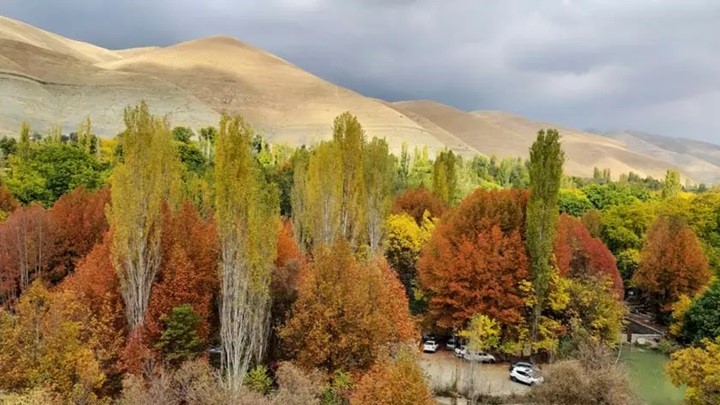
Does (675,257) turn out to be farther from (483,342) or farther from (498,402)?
(498,402)

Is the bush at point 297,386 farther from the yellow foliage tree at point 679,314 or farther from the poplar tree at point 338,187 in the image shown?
the yellow foliage tree at point 679,314

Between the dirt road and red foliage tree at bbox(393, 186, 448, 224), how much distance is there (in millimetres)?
15117

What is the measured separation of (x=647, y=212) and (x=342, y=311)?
43.2 m

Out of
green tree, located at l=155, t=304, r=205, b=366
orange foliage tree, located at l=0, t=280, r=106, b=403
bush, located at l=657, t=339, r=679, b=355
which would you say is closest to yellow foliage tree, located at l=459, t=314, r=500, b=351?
green tree, located at l=155, t=304, r=205, b=366

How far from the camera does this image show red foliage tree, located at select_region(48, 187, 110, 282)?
3203 cm

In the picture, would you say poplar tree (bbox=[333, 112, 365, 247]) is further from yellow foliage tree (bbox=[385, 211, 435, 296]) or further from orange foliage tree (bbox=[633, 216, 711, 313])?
orange foliage tree (bbox=[633, 216, 711, 313])

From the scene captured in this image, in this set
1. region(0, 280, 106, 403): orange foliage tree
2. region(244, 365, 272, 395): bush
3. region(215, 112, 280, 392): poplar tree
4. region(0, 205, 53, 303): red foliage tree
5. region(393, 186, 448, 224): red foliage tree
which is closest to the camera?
region(0, 280, 106, 403): orange foliage tree

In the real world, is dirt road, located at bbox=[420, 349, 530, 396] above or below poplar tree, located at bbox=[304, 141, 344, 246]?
below

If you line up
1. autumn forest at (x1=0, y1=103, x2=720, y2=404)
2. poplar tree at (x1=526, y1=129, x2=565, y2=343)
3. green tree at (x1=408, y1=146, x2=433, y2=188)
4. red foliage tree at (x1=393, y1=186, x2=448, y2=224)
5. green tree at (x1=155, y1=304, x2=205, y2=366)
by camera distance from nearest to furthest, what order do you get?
autumn forest at (x1=0, y1=103, x2=720, y2=404) → green tree at (x1=155, y1=304, x2=205, y2=366) → poplar tree at (x1=526, y1=129, x2=565, y2=343) → red foliage tree at (x1=393, y1=186, x2=448, y2=224) → green tree at (x1=408, y1=146, x2=433, y2=188)

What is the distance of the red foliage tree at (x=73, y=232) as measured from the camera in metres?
32.0

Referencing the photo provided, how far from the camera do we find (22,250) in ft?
98.2

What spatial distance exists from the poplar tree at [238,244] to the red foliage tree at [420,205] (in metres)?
26.8

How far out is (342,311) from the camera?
21.7 meters

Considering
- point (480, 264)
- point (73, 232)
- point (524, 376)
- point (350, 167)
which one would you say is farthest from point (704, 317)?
point (73, 232)
